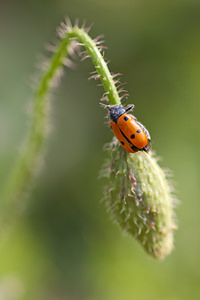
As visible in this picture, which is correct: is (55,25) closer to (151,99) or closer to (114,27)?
(114,27)

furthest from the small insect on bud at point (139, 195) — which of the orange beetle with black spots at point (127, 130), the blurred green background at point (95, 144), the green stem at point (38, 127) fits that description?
the blurred green background at point (95, 144)

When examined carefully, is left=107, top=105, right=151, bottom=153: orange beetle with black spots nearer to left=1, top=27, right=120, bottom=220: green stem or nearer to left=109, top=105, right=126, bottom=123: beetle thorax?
left=109, top=105, right=126, bottom=123: beetle thorax

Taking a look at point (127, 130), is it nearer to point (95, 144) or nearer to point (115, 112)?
point (115, 112)

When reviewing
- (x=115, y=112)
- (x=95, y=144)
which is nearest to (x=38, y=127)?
(x=115, y=112)

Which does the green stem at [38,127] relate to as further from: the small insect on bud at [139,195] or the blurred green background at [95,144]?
the blurred green background at [95,144]

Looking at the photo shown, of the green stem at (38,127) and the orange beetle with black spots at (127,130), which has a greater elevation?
the green stem at (38,127)

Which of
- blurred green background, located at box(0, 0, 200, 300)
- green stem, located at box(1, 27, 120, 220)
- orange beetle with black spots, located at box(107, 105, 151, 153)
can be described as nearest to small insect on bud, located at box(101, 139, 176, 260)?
orange beetle with black spots, located at box(107, 105, 151, 153)

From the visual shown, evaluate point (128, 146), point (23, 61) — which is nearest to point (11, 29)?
point (23, 61)
